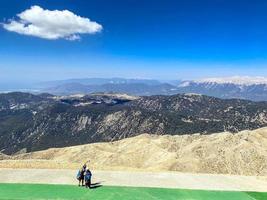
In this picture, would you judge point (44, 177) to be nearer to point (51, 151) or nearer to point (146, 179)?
point (146, 179)

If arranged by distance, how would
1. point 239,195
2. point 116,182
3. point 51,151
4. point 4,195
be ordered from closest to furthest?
point 4,195 → point 239,195 → point 116,182 → point 51,151

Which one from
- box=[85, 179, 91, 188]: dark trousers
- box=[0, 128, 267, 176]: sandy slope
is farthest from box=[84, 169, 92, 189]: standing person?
box=[0, 128, 267, 176]: sandy slope

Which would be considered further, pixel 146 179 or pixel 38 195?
pixel 146 179

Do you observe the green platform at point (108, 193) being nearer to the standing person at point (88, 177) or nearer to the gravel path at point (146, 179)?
the standing person at point (88, 177)

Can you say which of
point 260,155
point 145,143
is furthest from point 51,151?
point 260,155

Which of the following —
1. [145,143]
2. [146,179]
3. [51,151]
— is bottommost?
[51,151]

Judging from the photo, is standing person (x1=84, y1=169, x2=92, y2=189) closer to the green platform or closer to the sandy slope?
the green platform

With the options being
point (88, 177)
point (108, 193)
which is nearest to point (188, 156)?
point (88, 177)
